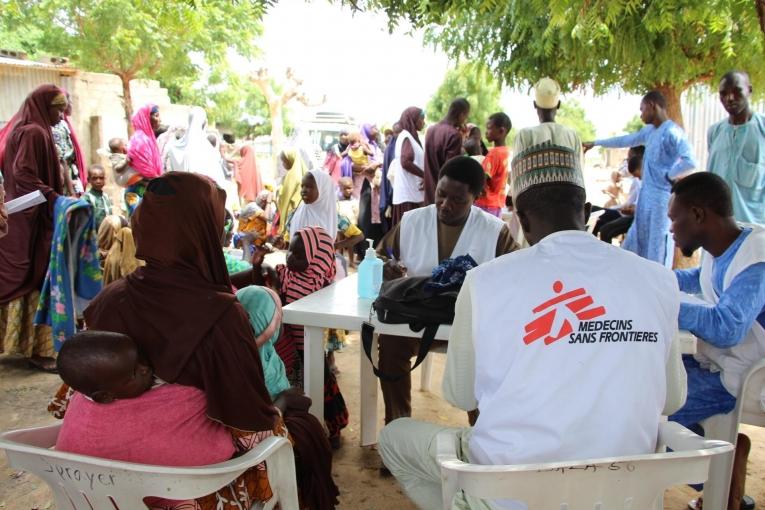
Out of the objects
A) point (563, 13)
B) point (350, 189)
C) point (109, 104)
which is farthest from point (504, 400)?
point (109, 104)

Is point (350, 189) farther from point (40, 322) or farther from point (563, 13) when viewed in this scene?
point (563, 13)

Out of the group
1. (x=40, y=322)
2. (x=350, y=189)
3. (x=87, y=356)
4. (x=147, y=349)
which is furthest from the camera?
(x=350, y=189)

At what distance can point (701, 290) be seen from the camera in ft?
8.98

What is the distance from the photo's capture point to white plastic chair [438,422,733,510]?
1.30 m

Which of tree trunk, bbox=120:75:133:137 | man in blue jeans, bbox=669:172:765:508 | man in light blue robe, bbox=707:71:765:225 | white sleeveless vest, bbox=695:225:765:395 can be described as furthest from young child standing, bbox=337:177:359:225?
tree trunk, bbox=120:75:133:137

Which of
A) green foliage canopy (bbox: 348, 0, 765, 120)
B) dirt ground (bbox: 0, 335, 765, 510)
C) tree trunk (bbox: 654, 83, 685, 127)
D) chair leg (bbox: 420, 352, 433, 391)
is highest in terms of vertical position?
green foliage canopy (bbox: 348, 0, 765, 120)

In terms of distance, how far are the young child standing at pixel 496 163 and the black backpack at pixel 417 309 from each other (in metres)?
3.72

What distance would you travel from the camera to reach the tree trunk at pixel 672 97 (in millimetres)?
6863

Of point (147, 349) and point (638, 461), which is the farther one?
point (147, 349)

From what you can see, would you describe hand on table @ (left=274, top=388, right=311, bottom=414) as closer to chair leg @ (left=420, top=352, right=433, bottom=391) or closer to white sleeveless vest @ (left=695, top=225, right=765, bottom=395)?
white sleeveless vest @ (left=695, top=225, right=765, bottom=395)

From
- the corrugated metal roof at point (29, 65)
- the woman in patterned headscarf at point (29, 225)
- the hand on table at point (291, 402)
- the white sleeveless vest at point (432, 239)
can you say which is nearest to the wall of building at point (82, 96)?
the corrugated metal roof at point (29, 65)

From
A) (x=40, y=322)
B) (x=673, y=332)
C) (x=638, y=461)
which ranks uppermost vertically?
(x=673, y=332)

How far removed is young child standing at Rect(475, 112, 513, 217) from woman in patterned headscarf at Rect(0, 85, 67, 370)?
148 inches

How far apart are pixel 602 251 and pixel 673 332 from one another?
10.4 inches
